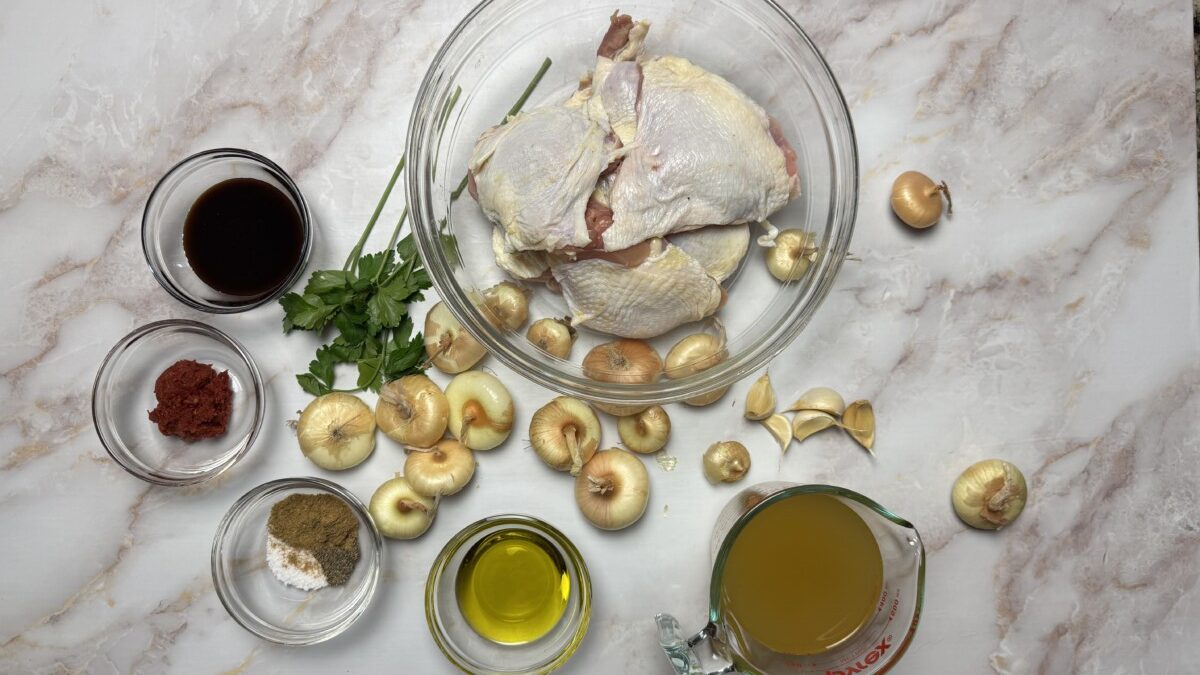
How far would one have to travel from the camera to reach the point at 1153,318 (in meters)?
1.59

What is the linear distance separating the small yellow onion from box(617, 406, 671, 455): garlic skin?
59 centimetres

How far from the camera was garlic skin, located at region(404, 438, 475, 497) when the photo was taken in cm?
150

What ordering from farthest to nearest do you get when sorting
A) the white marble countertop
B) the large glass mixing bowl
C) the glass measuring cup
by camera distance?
the white marble countertop < the large glass mixing bowl < the glass measuring cup

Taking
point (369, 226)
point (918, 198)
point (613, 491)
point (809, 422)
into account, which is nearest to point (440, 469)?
point (613, 491)

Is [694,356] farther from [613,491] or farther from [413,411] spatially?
[413,411]

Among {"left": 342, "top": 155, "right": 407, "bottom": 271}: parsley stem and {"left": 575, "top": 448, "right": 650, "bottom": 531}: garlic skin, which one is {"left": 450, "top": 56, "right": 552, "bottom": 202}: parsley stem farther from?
{"left": 575, "top": 448, "right": 650, "bottom": 531}: garlic skin

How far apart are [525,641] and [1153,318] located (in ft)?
4.47

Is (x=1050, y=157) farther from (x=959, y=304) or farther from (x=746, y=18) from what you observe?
(x=746, y=18)

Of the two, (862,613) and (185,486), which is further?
(185,486)

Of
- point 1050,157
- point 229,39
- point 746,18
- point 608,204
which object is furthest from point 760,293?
point 229,39

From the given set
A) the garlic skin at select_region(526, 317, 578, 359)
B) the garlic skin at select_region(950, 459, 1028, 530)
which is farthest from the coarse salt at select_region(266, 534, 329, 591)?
the garlic skin at select_region(950, 459, 1028, 530)

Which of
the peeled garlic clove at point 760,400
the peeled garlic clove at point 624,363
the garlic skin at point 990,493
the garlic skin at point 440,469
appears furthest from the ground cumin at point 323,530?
the garlic skin at point 990,493

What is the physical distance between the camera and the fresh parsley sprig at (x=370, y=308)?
150 centimetres

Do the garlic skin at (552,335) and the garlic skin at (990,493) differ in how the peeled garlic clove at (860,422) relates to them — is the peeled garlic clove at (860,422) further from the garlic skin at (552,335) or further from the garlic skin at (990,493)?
the garlic skin at (552,335)
